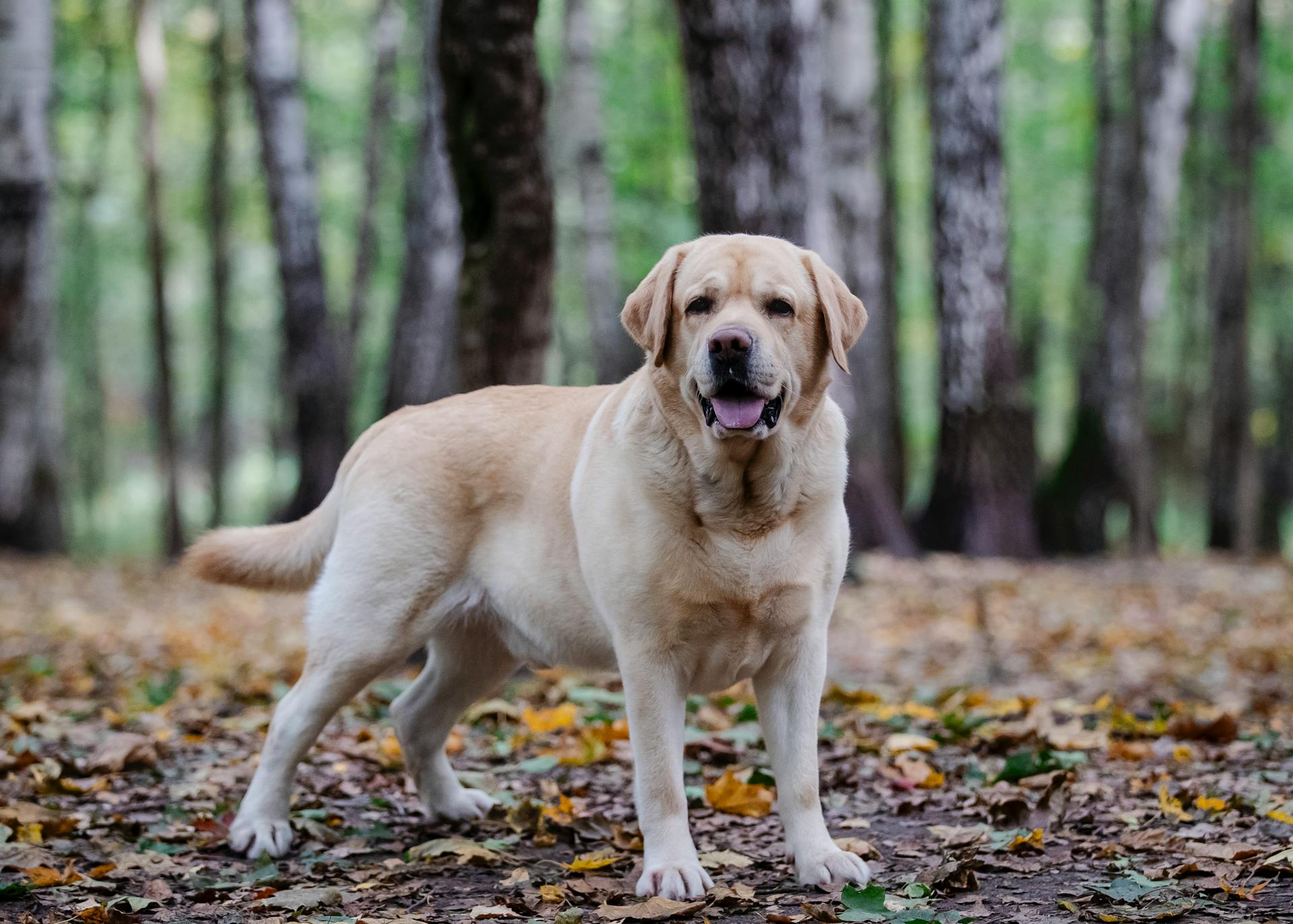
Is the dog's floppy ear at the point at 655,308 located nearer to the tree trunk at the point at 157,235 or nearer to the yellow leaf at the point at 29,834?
the yellow leaf at the point at 29,834

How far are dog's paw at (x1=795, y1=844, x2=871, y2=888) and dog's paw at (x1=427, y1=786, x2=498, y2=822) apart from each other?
1342mm

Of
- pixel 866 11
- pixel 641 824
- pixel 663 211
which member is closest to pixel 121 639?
pixel 641 824

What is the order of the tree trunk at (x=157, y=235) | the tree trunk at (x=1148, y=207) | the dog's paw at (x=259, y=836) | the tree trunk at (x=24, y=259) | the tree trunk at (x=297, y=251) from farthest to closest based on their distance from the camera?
the tree trunk at (x=157, y=235) < the tree trunk at (x=1148, y=207) < the tree trunk at (x=297, y=251) < the tree trunk at (x=24, y=259) < the dog's paw at (x=259, y=836)

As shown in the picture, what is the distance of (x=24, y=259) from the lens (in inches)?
525

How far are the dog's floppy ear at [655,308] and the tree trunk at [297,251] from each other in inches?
418

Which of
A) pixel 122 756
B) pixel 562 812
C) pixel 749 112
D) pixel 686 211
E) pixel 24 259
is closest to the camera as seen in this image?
pixel 562 812

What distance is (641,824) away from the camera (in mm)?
3746

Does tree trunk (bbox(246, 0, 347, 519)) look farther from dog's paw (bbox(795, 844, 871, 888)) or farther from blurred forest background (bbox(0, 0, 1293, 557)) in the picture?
dog's paw (bbox(795, 844, 871, 888))

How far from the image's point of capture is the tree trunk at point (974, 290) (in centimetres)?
1318

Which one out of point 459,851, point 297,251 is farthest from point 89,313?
point 459,851

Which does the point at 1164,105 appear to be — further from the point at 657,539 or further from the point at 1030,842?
the point at 657,539

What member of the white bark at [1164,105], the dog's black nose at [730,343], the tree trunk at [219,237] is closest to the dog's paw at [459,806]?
the dog's black nose at [730,343]

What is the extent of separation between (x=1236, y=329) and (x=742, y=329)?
603 inches

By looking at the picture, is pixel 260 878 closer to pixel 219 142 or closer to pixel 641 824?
pixel 641 824
